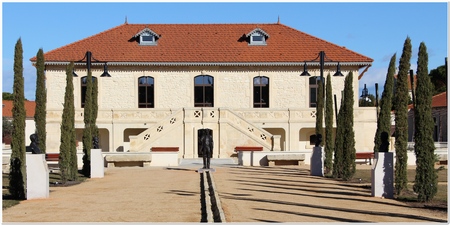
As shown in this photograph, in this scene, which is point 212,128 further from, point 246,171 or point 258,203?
point 258,203

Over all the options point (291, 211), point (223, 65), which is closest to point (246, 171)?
point (291, 211)

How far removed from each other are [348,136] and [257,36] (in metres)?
26.9

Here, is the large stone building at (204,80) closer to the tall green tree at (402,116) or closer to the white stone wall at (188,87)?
the white stone wall at (188,87)

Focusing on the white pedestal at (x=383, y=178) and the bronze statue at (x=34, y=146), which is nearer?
the white pedestal at (x=383, y=178)

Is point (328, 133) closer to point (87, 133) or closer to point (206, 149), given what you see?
point (206, 149)

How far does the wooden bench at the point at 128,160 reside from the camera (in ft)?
116

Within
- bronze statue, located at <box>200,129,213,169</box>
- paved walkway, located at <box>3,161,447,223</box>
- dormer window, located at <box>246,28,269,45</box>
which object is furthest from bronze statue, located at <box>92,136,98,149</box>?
dormer window, located at <box>246,28,269,45</box>

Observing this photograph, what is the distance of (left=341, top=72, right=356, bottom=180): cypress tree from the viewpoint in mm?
25609

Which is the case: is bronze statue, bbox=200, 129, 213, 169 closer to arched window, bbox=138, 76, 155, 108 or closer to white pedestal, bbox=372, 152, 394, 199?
white pedestal, bbox=372, 152, 394, 199

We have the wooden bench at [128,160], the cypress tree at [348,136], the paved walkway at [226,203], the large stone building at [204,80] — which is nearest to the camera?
the paved walkway at [226,203]

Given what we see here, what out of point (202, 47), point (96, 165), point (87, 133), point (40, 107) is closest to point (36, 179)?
point (40, 107)

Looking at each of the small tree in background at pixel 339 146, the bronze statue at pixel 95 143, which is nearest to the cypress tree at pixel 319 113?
the small tree in background at pixel 339 146

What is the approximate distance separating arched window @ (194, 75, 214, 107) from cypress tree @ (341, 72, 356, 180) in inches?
953

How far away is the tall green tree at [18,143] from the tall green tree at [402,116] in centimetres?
992
